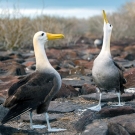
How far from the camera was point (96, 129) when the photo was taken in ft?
14.8

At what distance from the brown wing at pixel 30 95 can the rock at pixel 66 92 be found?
169cm

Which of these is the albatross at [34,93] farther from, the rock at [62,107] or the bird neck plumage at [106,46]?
the bird neck plumage at [106,46]

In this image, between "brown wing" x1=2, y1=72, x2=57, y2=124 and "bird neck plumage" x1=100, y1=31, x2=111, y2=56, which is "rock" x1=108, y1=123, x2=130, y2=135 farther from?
"bird neck plumage" x1=100, y1=31, x2=111, y2=56

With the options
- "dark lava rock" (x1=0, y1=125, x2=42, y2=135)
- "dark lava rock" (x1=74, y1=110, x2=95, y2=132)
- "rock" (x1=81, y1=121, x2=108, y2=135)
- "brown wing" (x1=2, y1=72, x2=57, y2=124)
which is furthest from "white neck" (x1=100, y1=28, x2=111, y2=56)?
"dark lava rock" (x1=0, y1=125, x2=42, y2=135)

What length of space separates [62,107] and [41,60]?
3.17 feet

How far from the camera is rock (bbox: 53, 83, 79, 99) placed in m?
6.67

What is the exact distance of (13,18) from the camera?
14656 millimetres

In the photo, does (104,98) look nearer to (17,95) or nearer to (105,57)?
(105,57)

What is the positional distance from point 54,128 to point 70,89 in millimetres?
1912

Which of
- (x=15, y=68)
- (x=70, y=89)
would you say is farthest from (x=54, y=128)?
(x=15, y=68)

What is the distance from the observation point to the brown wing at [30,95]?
4.63m

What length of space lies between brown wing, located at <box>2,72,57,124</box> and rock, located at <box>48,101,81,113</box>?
94 cm

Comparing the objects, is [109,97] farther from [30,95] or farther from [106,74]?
[30,95]

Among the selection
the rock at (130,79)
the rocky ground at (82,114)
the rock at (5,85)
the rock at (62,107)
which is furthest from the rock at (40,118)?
the rock at (130,79)
